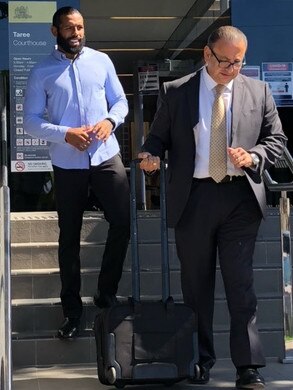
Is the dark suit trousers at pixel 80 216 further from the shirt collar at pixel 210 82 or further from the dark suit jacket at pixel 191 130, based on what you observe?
the shirt collar at pixel 210 82

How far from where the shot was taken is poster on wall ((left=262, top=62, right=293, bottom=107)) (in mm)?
7289

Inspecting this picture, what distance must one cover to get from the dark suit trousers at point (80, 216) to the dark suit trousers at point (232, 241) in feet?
2.15

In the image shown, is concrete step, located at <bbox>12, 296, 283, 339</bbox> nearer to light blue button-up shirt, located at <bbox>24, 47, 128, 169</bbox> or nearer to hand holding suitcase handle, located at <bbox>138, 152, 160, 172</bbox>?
light blue button-up shirt, located at <bbox>24, 47, 128, 169</bbox>

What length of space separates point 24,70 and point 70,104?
8.20 feet

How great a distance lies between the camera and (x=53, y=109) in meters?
4.39

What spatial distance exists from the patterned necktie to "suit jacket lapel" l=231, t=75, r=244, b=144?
0.15 feet

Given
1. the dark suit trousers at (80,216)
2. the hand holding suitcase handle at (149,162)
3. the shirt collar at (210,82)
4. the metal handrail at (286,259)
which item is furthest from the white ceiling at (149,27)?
the hand holding suitcase handle at (149,162)

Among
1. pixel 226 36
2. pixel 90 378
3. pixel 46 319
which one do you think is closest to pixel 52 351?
pixel 46 319

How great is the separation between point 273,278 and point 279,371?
2.95 ft

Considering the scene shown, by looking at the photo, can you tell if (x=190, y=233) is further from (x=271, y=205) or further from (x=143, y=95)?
(x=143, y=95)

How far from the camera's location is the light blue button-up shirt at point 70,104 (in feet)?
14.2

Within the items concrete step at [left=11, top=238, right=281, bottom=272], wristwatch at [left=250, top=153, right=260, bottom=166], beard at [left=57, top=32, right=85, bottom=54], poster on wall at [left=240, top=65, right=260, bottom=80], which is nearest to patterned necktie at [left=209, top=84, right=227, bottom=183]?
wristwatch at [left=250, top=153, right=260, bottom=166]

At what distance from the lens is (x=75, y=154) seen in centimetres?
432

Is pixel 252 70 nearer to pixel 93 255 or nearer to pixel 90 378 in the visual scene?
pixel 93 255
